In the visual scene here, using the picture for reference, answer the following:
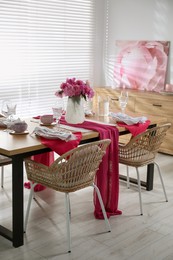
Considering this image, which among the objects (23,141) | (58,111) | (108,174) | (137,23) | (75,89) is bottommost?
(108,174)

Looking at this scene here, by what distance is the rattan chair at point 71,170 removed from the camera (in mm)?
2650

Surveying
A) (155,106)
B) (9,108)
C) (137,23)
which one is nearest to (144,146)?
(9,108)

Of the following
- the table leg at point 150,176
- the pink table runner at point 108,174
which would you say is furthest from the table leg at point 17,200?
the table leg at point 150,176

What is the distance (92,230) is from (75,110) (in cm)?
100

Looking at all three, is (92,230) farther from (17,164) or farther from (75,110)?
(75,110)

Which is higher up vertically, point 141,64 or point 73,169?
point 141,64

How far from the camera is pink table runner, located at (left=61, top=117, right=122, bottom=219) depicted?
3.22 meters

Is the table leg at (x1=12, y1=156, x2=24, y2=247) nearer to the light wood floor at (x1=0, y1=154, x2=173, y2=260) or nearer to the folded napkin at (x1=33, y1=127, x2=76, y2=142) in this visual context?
the light wood floor at (x1=0, y1=154, x2=173, y2=260)

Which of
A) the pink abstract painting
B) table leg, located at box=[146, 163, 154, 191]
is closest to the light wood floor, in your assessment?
table leg, located at box=[146, 163, 154, 191]

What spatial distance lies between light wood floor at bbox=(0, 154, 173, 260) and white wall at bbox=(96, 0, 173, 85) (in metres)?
2.44

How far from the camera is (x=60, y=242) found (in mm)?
2818

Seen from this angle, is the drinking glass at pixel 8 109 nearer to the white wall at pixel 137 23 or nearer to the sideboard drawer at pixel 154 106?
the sideboard drawer at pixel 154 106

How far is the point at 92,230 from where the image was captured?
3023mm

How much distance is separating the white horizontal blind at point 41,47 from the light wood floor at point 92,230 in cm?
179
